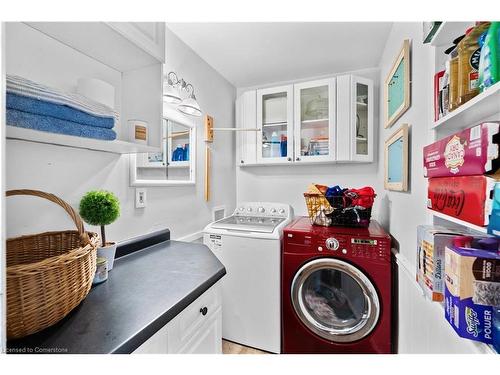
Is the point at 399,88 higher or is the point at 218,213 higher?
the point at 399,88

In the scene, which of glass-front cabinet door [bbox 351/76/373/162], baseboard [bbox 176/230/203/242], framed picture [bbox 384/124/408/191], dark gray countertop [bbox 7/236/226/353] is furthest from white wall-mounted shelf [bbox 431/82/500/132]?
baseboard [bbox 176/230/203/242]

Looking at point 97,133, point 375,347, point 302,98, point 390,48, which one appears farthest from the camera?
point 302,98

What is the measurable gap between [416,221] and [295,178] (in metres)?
1.47

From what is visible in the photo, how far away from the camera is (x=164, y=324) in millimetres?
698

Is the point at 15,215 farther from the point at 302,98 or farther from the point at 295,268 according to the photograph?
the point at 302,98

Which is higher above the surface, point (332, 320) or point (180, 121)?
point (180, 121)

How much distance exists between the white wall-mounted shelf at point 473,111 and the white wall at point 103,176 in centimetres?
147

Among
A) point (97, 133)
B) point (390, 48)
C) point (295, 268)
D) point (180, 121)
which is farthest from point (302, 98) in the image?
point (97, 133)

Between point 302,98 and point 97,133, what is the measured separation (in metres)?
1.91

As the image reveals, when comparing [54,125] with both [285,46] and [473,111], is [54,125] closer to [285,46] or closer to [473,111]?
[473,111]

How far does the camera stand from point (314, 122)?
226 cm

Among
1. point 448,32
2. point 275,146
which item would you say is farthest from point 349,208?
point 448,32

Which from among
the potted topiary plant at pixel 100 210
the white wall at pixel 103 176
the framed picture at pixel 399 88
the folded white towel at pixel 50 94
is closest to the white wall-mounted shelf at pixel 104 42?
the white wall at pixel 103 176

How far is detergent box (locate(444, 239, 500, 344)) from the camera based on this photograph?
0.59m
